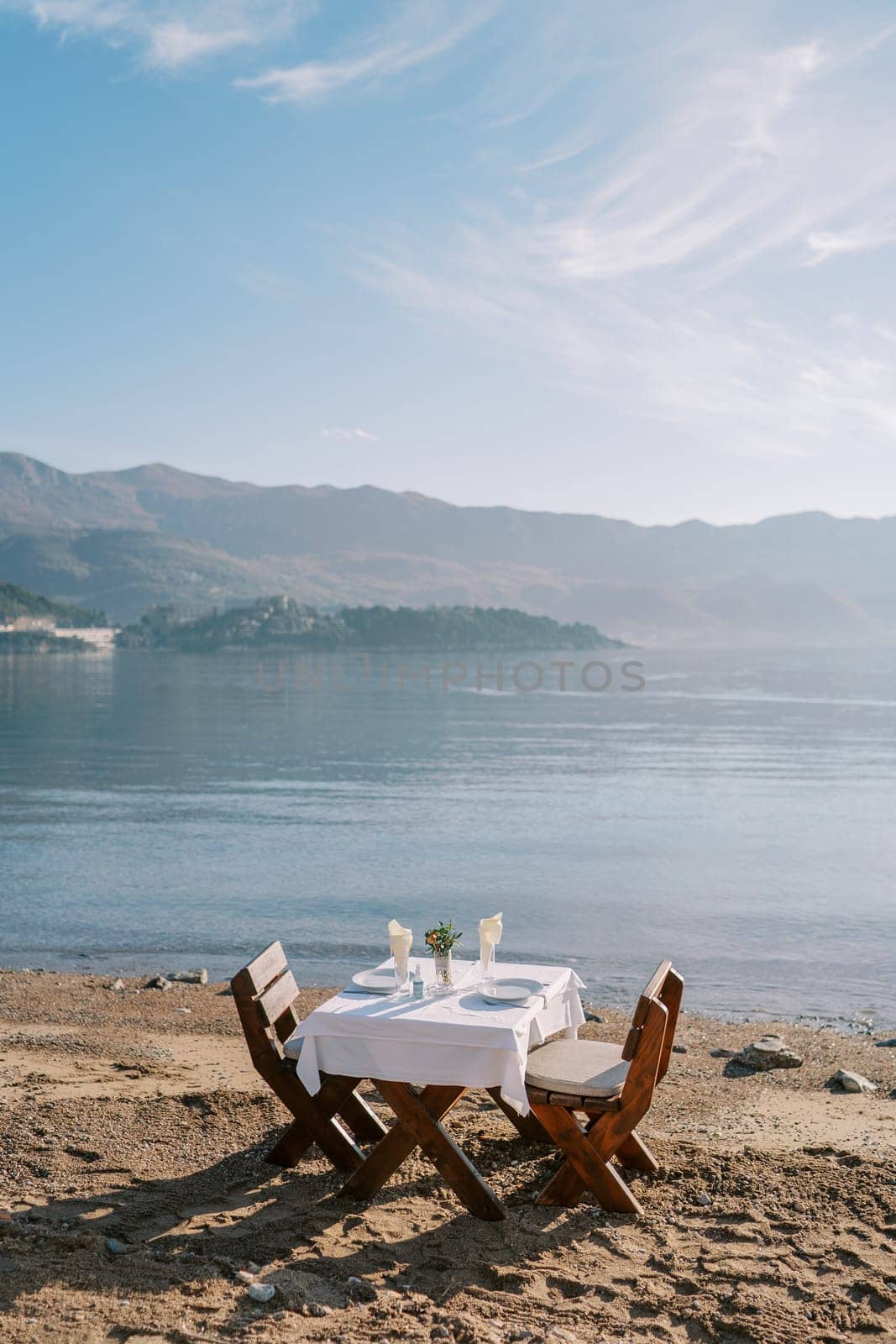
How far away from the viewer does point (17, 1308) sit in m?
4.75

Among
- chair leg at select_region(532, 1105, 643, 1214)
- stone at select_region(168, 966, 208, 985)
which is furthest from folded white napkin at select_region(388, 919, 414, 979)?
stone at select_region(168, 966, 208, 985)

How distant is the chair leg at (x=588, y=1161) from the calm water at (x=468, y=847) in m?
7.03

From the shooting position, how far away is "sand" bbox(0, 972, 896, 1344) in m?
4.79

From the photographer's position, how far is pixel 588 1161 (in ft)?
19.1

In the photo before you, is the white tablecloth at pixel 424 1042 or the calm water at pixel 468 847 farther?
the calm water at pixel 468 847

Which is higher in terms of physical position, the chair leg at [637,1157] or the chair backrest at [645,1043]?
the chair backrest at [645,1043]

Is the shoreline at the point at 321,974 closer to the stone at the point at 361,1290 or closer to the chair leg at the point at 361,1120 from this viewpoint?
the chair leg at the point at 361,1120

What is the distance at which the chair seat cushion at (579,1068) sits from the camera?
230 inches

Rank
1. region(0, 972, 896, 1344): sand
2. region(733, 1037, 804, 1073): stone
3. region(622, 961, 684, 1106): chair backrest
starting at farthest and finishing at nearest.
A: region(733, 1037, 804, 1073): stone → region(622, 961, 684, 1106): chair backrest → region(0, 972, 896, 1344): sand

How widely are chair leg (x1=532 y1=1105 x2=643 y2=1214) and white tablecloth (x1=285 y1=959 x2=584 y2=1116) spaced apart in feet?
0.64

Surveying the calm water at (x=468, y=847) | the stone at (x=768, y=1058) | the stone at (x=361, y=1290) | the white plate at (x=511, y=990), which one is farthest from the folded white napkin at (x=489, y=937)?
the calm water at (x=468, y=847)

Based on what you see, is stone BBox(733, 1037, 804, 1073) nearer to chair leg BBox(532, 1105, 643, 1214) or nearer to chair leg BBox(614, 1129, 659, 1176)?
chair leg BBox(614, 1129, 659, 1176)

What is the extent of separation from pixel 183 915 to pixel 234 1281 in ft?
42.2

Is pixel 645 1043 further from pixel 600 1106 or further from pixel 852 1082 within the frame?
pixel 852 1082
